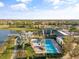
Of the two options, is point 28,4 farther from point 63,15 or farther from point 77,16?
point 77,16

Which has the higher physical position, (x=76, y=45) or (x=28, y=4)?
(x=28, y=4)

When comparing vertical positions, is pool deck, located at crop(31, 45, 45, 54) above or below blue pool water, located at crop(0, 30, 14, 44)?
below

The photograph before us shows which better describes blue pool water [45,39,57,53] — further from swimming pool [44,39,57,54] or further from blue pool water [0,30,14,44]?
blue pool water [0,30,14,44]

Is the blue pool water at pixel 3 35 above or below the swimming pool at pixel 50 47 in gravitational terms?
above

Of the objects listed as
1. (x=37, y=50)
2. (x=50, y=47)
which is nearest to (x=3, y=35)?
(x=37, y=50)

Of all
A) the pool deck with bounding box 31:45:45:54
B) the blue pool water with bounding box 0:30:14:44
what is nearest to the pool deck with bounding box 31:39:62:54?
the pool deck with bounding box 31:45:45:54

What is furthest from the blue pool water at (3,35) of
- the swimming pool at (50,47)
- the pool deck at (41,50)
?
the swimming pool at (50,47)

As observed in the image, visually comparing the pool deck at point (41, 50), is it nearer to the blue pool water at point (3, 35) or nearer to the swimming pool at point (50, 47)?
the swimming pool at point (50, 47)

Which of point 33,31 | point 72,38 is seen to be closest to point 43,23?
point 33,31

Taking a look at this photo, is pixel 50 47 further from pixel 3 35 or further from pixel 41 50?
pixel 3 35

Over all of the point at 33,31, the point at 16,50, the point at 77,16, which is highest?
the point at 77,16

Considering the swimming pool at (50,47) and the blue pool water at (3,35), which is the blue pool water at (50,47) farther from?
the blue pool water at (3,35)
